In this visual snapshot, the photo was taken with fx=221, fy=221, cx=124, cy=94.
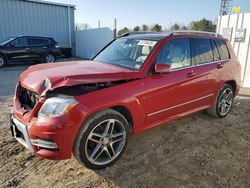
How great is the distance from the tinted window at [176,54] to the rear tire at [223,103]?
128 cm

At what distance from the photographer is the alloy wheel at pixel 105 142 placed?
2.76 m

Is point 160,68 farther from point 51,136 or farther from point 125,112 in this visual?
point 51,136

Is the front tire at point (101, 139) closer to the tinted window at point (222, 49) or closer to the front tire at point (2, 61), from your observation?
the tinted window at point (222, 49)

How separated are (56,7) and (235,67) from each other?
15.4 metres

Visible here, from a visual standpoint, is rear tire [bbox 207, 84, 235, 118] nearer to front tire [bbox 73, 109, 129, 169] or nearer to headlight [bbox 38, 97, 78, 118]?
front tire [bbox 73, 109, 129, 169]

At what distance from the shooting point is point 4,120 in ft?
14.3

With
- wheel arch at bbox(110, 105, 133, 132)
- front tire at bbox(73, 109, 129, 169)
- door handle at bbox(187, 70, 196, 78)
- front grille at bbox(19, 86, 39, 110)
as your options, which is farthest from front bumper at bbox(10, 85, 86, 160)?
door handle at bbox(187, 70, 196, 78)

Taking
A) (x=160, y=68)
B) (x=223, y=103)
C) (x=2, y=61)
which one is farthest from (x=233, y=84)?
(x=2, y=61)

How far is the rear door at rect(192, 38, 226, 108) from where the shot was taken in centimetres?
391

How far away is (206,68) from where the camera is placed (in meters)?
3.99

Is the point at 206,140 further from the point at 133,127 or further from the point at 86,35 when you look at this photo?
the point at 86,35

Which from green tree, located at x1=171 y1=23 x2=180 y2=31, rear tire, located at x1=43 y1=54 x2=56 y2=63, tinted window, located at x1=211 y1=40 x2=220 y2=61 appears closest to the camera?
tinted window, located at x1=211 y1=40 x2=220 y2=61

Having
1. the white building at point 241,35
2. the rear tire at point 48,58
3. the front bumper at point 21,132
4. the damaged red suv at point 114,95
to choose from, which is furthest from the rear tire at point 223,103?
the rear tire at point 48,58

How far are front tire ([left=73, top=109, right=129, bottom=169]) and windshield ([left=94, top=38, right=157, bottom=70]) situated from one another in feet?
2.83
